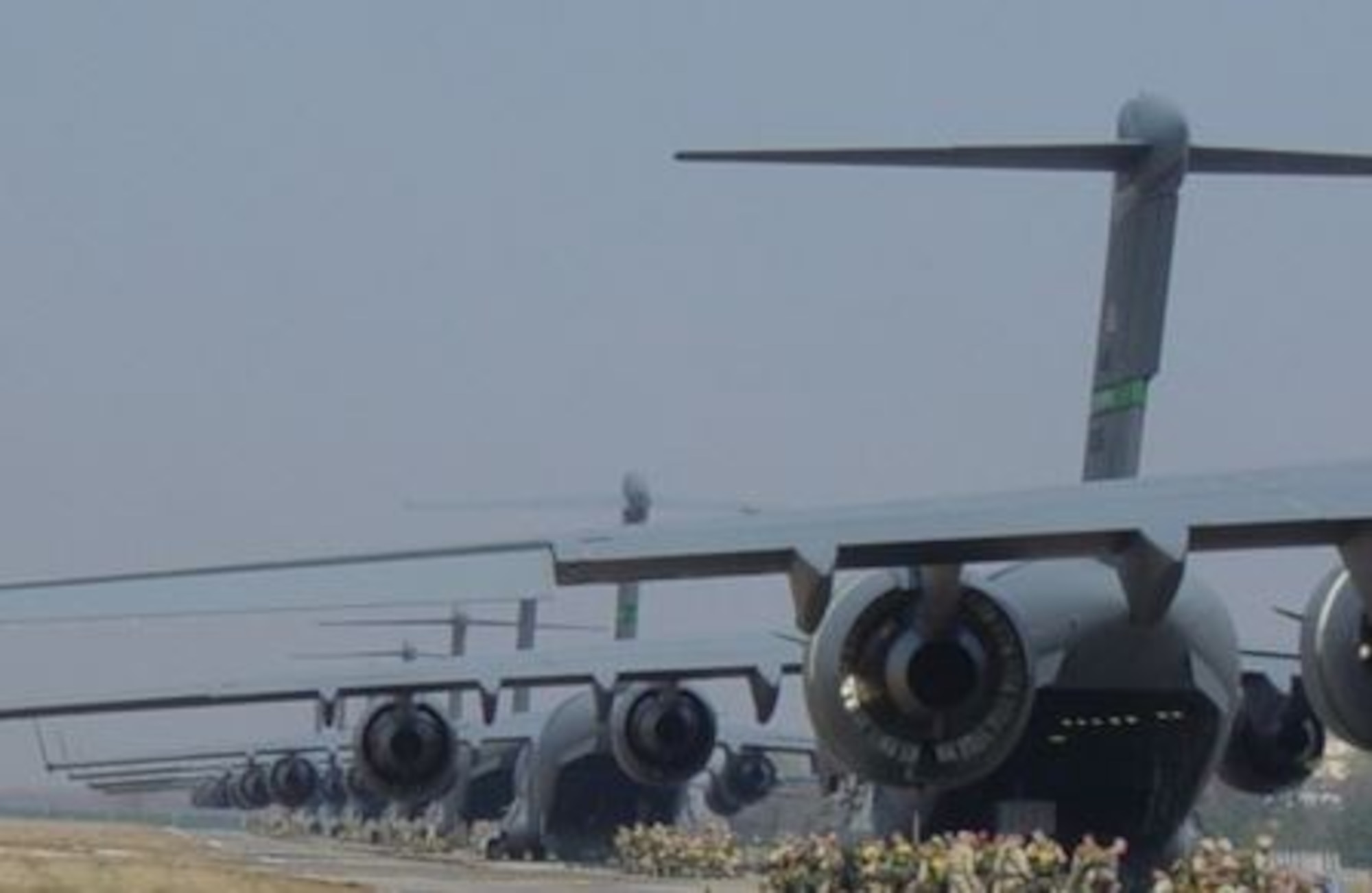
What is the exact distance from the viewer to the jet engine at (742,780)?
55.7 meters

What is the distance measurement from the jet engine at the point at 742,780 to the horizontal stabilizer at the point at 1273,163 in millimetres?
32464

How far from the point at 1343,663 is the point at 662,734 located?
70.2 ft

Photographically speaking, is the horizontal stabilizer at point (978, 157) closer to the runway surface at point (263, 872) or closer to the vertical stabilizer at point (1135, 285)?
the vertical stabilizer at point (1135, 285)

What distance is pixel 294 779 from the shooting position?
287 ft

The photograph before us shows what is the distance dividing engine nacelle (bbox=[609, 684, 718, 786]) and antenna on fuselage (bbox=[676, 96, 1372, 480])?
A: 1433cm

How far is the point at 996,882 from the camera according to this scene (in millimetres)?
21422

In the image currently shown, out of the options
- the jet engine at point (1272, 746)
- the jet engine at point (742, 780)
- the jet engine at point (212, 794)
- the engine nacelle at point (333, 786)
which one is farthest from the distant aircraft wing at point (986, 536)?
the jet engine at point (212, 794)

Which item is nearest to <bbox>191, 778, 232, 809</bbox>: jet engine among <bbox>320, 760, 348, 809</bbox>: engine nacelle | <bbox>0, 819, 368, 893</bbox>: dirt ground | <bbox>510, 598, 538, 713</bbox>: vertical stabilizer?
<bbox>320, 760, 348, 809</bbox>: engine nacelle

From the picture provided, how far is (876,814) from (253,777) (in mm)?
71245

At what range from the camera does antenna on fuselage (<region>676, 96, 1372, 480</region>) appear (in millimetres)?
23938

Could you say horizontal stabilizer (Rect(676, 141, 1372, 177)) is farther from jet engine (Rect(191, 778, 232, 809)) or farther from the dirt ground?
jet engine (Rect(191, 778, 232, 809))

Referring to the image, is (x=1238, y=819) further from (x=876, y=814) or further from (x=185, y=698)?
(x=876, y=814)

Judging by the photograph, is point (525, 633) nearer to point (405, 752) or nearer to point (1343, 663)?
point (405, 752)

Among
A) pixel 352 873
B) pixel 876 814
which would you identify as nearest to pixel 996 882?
pixel 876 814
